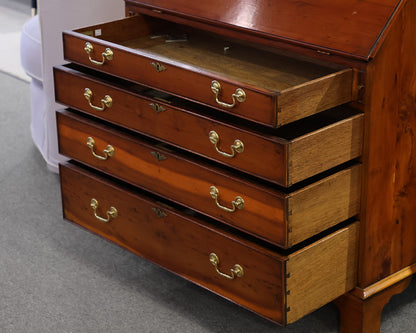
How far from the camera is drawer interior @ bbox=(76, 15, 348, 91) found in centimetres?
177

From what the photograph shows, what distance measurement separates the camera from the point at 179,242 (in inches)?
73.6

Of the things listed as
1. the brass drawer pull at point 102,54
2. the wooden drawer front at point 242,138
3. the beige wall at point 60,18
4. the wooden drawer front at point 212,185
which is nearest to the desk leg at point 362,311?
the wooden drawer front at point 212,185

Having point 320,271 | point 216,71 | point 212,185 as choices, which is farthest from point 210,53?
point 320,271

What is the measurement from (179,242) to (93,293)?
364mm

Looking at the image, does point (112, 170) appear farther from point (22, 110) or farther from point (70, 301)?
point (22, 110)

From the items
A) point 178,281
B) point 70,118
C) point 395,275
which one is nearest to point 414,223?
point 395,275

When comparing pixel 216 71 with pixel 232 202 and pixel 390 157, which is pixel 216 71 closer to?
pixel 232 202

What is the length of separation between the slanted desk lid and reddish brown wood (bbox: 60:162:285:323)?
1.43 feet

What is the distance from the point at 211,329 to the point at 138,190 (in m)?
0.38

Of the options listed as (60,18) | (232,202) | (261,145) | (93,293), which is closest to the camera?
(261,145)

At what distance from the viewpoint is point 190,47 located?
1994 mm

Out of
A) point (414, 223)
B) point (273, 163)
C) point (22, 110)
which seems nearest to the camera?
point (273, 163)

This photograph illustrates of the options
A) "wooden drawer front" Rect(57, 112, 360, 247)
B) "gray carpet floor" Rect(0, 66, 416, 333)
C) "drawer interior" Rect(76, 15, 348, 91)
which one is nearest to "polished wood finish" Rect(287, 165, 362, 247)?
"wooden drawer front" Rect(57, 112, 360, 247)

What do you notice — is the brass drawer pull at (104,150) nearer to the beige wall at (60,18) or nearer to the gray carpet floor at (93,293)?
the gray carpet floor at (93,293)
